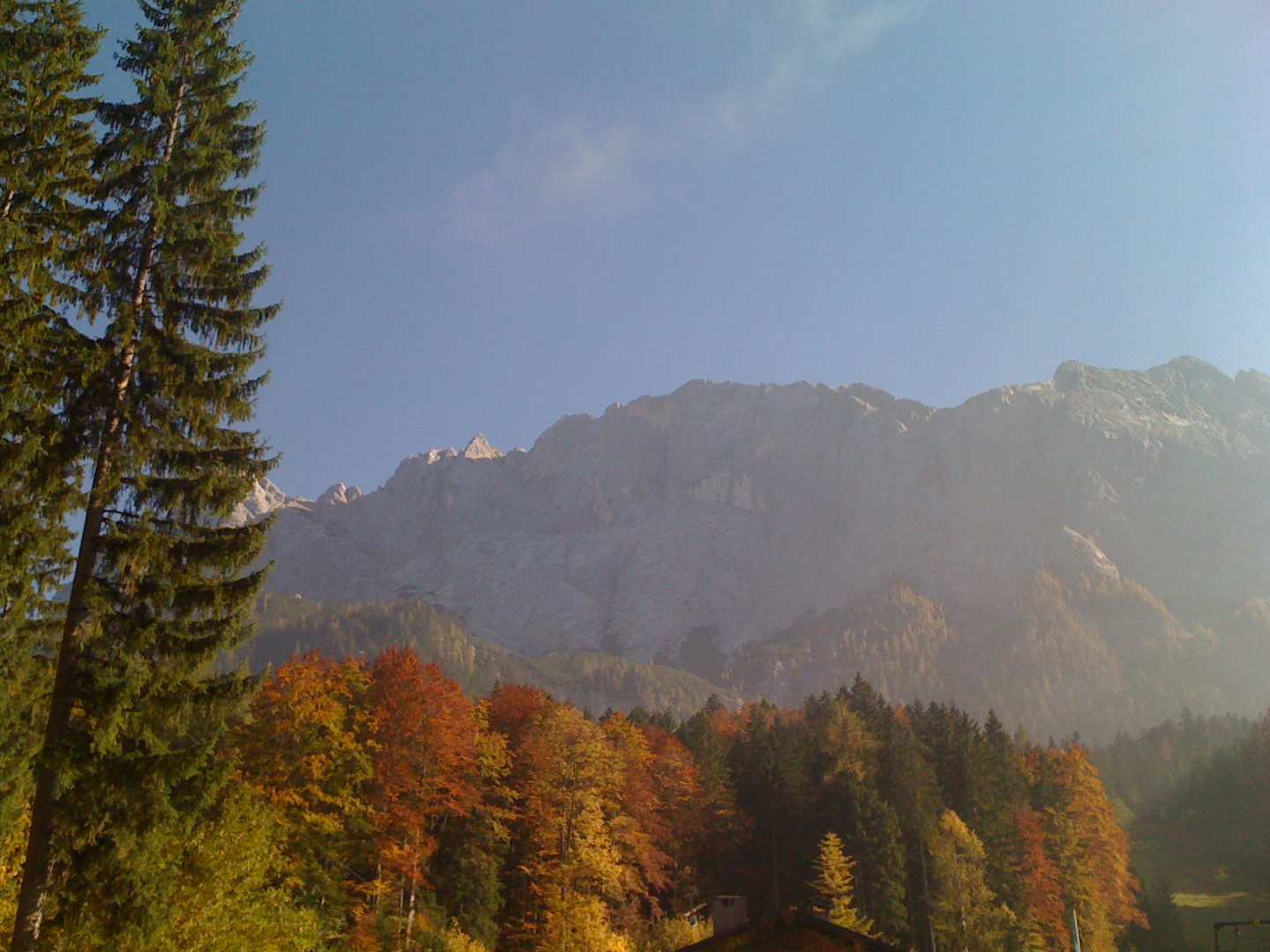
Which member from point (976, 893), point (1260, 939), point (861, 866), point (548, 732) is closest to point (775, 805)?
point (861, 866)

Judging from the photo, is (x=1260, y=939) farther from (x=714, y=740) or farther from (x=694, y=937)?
(x=694, y=937)

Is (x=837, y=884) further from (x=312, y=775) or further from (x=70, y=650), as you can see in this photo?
(x=70, y=650)

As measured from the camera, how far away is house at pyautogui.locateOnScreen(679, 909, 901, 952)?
1576 cm

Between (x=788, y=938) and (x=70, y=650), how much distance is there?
13576 mm

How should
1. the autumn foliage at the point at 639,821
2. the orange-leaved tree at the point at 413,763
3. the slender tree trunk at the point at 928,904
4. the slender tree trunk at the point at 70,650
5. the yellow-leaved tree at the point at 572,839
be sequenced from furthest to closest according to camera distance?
the slender tree trunk at the point at 928,904 → the orange-leaved tree at the point at 413,763 → the yellow-leaved tree at the point at 572,839 → the autumn foliage at the point at 639,821 → the slender tree trunk at the point at 70,650

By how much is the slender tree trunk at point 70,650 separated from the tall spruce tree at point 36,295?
0.65 metres

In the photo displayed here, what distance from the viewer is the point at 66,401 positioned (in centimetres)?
1709

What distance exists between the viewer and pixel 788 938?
1612 cm

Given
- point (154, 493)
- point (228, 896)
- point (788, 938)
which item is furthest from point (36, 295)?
point (788, 938)

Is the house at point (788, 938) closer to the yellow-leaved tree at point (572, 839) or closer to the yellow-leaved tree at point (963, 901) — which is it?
the yellow-leaved tree at point (572, 839)

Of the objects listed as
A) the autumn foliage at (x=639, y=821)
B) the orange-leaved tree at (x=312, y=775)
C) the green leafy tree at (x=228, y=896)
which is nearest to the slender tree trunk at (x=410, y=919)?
the autumn foliage at (x=639, y=821)

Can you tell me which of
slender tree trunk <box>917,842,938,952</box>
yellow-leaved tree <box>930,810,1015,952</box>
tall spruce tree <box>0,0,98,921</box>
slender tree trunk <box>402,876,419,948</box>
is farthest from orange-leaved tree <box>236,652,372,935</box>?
slender tree trunk <box>917,842,938,952</box>

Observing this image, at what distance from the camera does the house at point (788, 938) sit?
1576cm

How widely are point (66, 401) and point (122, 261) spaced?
2999 millimetres
